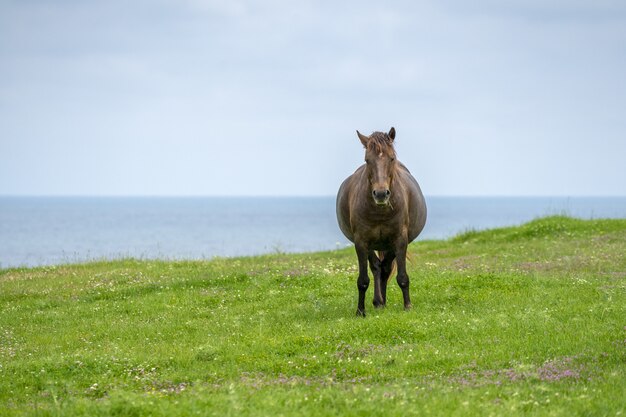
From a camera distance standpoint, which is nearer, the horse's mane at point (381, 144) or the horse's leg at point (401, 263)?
the horse's mane at point (381, 144)

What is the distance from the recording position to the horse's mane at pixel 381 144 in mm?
16422

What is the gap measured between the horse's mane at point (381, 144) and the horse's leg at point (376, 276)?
306cm

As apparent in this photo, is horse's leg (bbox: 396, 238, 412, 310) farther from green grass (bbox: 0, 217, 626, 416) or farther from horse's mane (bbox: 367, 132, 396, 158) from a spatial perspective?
horse's mane (bbox: 367, 132, 396, 158)

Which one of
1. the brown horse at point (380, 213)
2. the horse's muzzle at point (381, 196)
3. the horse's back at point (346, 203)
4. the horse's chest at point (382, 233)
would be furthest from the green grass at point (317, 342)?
the horse's muzzle at point (381, 196)

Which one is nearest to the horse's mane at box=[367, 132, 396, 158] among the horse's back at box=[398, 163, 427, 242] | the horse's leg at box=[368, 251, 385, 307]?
the horse's back at box=[398, 163, 427, 242]

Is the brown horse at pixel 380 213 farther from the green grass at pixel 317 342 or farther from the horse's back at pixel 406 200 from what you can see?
the green grass at pixel 317 342

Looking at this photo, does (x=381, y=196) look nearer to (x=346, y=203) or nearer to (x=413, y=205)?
(x=413, y=205)

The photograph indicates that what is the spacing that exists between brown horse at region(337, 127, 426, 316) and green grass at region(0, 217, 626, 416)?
1042 mm

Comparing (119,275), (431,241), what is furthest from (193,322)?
(431,241)

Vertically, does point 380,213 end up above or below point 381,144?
below

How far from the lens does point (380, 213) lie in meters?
17.5

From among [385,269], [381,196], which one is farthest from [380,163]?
[385,269]

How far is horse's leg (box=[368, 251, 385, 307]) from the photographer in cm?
1852

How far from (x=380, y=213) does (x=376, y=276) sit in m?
1.89
